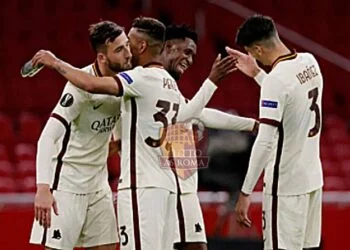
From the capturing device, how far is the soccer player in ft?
24.3

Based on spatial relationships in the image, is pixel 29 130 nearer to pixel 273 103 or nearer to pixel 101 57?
pixel 101 57

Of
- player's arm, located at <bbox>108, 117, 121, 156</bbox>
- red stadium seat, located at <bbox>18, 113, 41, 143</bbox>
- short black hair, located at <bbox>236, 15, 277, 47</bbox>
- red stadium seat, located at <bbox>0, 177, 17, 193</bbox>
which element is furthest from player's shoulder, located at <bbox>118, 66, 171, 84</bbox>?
red stadium seat, located at <bbox>18, 113, 41, 143</bbox>

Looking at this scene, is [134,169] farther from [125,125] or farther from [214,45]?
[214,45]

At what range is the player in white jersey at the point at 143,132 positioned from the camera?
21.2 ft

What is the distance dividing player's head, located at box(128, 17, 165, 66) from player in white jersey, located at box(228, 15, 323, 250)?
51cm

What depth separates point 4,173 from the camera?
11.8 meters

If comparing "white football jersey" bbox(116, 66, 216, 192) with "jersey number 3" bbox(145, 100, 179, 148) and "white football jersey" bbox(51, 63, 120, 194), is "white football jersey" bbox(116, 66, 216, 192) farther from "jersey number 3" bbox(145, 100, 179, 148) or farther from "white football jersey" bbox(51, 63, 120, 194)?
"white football jersey" bbox(51, 63, 120, 194)

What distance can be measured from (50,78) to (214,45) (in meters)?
1.97

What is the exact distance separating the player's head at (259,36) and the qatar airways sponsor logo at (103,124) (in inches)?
32.2

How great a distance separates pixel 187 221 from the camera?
7426 mm

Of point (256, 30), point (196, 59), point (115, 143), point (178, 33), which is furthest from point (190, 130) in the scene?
point (196, 59)

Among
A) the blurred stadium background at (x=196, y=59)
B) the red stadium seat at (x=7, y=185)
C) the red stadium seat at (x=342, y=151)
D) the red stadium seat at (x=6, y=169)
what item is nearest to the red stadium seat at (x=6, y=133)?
the blurred stadium background at (x=196, y=59)

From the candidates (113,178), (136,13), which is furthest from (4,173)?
→ (136,13)

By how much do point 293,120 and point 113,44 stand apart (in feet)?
3.44
